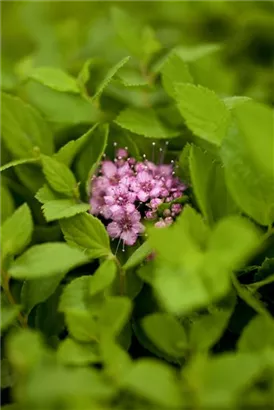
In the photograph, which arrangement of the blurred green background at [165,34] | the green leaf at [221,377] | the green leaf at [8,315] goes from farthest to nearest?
the blurred green background at [165,34] < the green leaf at [8,315] < the green leaf at [221,377]

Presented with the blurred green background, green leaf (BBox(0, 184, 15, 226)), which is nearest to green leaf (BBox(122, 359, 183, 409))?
→ green leaf (BBox(0, 184, 15, 226))

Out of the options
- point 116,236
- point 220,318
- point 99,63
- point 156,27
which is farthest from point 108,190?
point 156,27

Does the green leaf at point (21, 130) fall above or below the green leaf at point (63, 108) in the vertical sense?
above

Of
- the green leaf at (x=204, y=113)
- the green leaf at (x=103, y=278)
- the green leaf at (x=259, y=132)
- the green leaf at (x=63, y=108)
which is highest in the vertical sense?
the green leaf at (x=259, y=132)

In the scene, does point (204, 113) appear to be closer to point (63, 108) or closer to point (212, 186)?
point (212, 186)

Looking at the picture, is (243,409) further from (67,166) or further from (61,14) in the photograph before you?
(61,14)

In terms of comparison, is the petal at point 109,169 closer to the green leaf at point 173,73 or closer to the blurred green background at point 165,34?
the green leaf at point 173,73

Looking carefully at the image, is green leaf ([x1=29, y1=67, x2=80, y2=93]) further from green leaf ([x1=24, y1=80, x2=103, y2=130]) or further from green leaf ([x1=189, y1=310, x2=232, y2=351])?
green leaf ([x1=189, y1=310, x2=232, y2=351])

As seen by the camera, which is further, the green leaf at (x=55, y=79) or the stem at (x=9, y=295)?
the green leaf at (x=55, y=79)

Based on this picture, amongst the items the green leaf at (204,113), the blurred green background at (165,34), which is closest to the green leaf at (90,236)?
the green leaf at (204,113)
